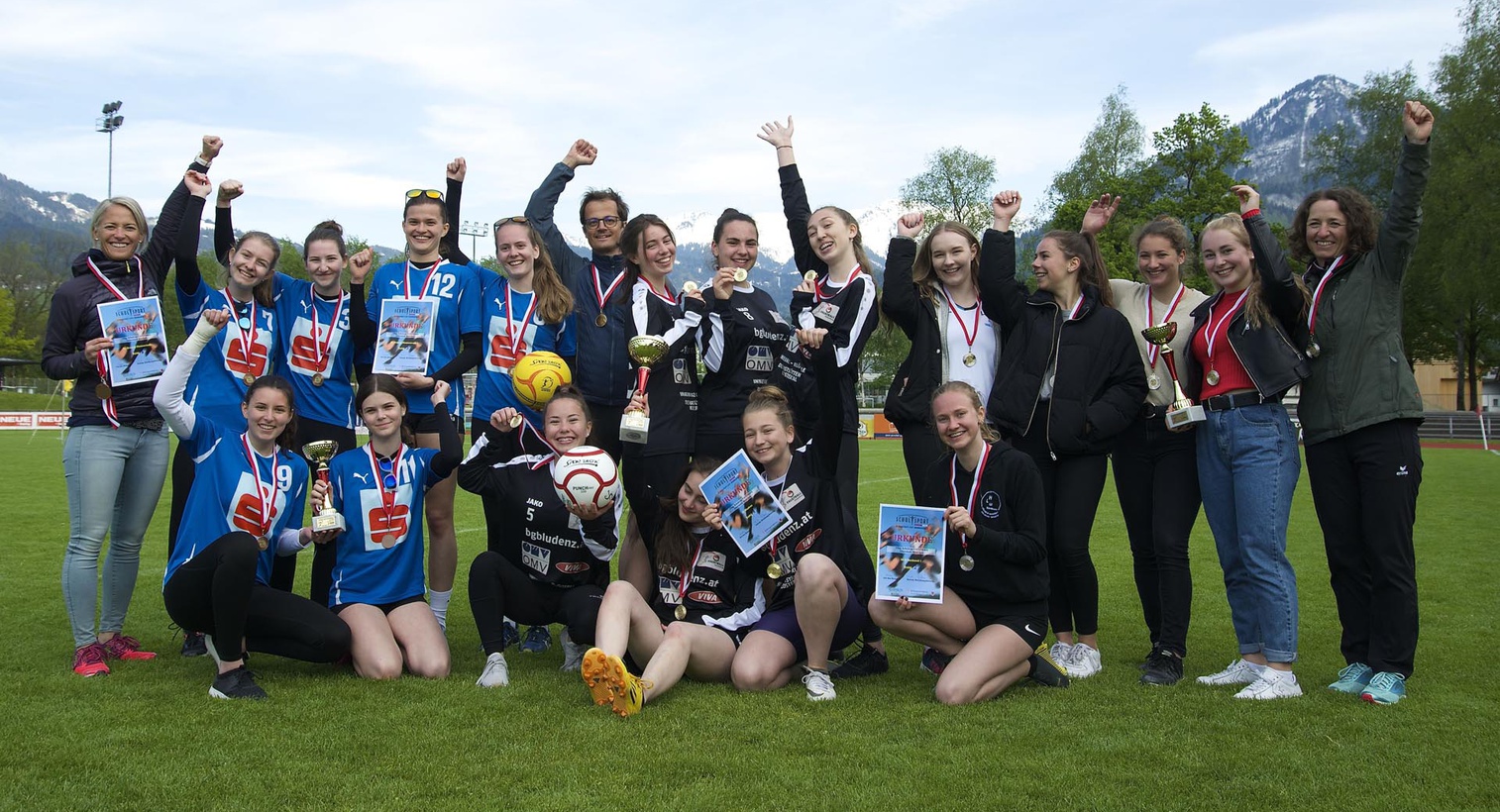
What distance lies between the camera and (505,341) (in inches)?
221

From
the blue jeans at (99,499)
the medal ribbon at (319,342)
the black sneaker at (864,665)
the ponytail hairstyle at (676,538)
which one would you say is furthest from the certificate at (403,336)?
the black sneaker at (864,665)

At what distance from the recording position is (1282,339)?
4.66m

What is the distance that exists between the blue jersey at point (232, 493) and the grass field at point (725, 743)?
0.64 metres

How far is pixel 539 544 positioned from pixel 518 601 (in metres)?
0.29

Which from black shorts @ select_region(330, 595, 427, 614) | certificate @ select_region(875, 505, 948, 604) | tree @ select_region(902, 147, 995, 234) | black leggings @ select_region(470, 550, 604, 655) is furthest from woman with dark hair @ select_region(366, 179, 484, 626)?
tree @ select_region(902, 147, 995, 234)

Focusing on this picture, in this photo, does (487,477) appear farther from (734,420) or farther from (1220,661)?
(1220,661)

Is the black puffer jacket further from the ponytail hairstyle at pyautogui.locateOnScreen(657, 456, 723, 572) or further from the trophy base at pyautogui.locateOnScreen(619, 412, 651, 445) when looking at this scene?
the trophy base at pyautogui.locateOnScreen(619, 412, 651, 445)

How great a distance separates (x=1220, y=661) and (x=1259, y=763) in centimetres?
201

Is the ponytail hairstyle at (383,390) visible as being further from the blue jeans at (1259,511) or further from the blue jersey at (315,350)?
the blue jeans at (1259,511)

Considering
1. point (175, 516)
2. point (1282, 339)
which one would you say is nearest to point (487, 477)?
point (175, 516)

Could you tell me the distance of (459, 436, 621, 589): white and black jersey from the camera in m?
4.98

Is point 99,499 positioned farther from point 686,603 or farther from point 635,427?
point 686,603

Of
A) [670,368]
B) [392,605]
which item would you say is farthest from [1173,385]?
[392,605]

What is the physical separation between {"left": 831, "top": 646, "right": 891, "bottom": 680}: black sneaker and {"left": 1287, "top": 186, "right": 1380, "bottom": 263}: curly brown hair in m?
2.74
